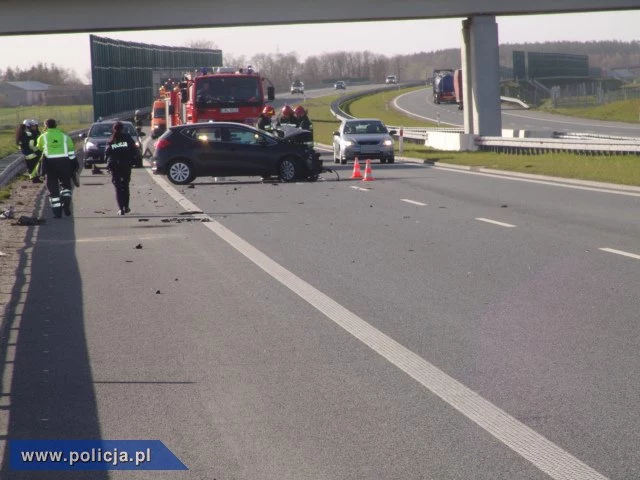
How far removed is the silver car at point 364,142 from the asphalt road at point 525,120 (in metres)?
19.3

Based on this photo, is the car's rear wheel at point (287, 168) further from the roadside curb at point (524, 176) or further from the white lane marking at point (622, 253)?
the white lane marking at point (622, 253)

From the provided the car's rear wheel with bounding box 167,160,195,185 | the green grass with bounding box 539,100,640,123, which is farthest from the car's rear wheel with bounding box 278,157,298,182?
the green grass with bounding box 539,100,640,123

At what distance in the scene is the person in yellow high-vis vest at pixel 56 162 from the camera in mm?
21891

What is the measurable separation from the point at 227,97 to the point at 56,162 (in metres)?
16.2

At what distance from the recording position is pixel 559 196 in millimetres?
23891

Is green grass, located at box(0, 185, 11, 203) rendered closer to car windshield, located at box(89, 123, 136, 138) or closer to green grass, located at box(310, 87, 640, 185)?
car windshield, located at box(89, 123, 136, 138)

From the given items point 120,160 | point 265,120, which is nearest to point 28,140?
point 265,120

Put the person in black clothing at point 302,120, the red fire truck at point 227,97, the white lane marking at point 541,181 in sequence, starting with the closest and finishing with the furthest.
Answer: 1. the white lane marking at point 541,181
2. the person in black clothing at point 302,120
3. the red fire truck at point 227,97

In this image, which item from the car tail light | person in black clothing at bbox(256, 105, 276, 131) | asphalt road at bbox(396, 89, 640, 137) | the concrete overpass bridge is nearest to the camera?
the car tail light

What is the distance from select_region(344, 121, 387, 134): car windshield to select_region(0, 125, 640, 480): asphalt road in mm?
21493

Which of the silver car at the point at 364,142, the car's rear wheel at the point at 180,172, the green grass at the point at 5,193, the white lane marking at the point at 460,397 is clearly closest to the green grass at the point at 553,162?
the silver car at the point at 364,142

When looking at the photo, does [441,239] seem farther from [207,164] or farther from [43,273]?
[207,164]

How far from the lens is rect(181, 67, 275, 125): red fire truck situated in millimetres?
37438

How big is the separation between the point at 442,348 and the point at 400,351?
304 millimetres
